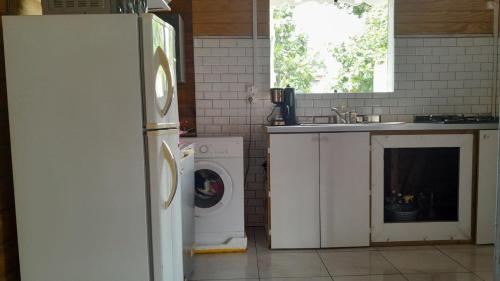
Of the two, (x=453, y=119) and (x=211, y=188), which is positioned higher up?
(x=453, y=119)

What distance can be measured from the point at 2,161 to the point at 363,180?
242 cm

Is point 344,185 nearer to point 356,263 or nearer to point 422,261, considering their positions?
point 356,263

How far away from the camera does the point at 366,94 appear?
363 centimetres

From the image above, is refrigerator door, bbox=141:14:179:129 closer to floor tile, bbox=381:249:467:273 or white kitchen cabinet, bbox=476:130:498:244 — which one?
floor tile, bbox=381:249:467:273

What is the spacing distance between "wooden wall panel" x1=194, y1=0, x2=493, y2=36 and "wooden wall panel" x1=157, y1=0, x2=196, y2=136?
0.14 meters

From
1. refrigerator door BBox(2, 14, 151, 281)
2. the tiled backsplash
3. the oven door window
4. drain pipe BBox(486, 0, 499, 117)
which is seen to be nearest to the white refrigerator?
refrigerator door BBox(2, 14, 151, 281)

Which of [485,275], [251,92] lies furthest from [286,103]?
[485,275]

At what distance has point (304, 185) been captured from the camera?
3.01 metres

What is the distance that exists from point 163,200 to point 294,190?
157 centimetres

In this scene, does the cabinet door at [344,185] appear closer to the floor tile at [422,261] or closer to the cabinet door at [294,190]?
the cabinet door at [294,190]

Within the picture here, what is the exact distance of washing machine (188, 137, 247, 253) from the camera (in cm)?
304

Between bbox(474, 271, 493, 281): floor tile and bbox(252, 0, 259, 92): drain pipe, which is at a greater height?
bbox(252, 0, 259, 92): drain pipe

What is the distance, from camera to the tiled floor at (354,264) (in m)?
2.58

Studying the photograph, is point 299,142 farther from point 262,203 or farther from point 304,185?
point 262,203
